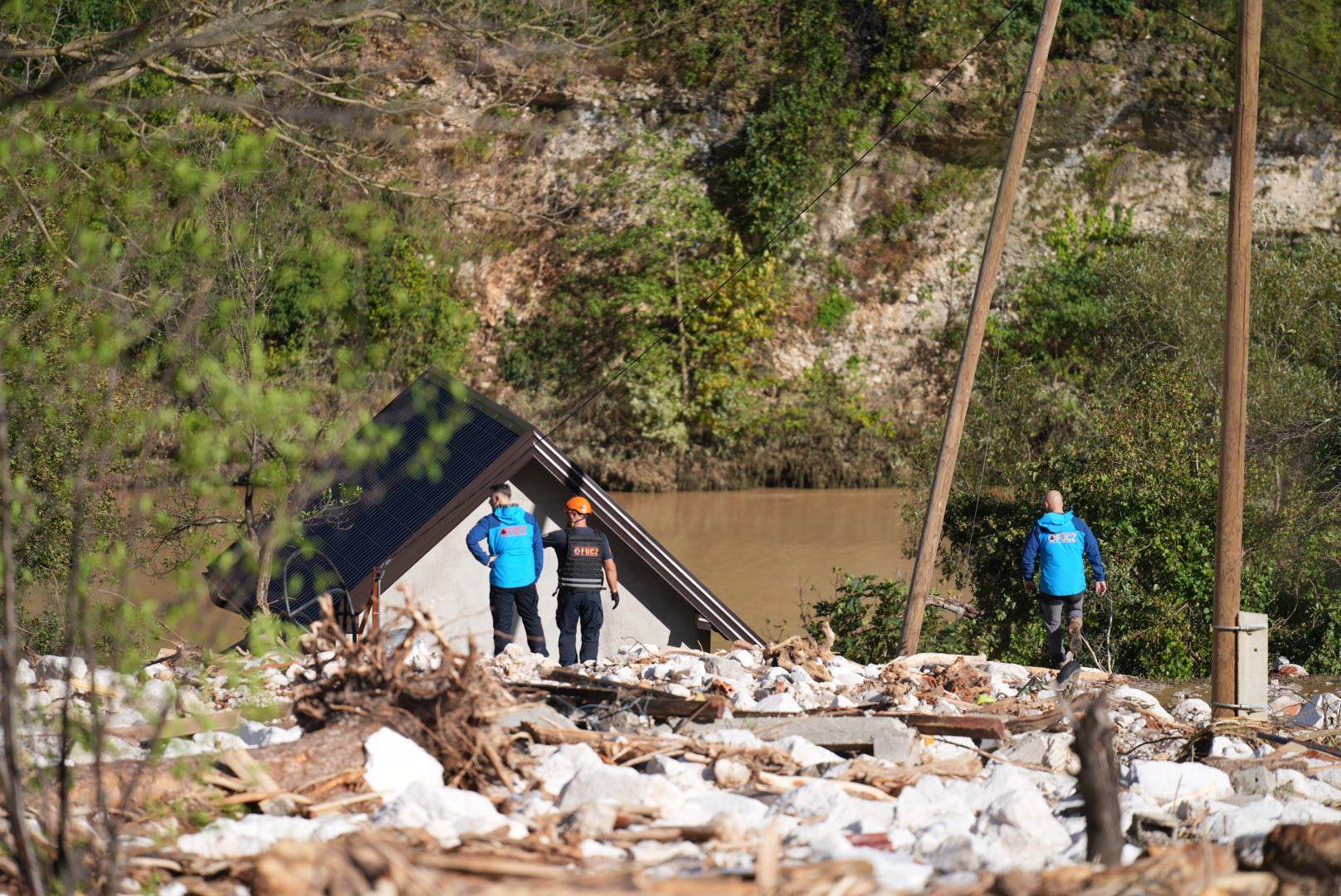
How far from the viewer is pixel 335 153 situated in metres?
17.3

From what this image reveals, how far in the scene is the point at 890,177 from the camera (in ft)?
100

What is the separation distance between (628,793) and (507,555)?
5942 mm

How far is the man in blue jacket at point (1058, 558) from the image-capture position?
12.3 metres

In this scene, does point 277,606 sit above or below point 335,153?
below

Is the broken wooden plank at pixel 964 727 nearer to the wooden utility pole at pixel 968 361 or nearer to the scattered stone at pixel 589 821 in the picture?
the scattered stone at pixel 589 821

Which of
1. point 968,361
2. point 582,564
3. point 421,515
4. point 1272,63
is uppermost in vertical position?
point 1272,63

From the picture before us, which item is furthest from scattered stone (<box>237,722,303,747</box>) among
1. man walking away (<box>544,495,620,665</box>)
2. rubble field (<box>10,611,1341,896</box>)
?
man walking away (<box>544,495,620,665</box>)

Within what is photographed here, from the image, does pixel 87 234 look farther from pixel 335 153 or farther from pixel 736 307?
pixel 736 307

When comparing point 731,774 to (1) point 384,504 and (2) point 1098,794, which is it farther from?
(1) point 384,504

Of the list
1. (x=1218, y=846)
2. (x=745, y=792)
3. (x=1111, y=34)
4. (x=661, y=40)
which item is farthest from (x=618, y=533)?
(x=1111, y=34)

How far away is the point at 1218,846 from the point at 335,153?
583 inches

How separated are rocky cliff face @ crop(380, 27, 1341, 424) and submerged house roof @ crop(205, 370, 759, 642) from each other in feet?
52.6

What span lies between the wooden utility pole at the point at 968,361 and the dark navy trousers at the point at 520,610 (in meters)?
3.49

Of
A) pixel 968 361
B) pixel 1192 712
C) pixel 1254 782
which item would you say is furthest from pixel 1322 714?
pixel 968 361
